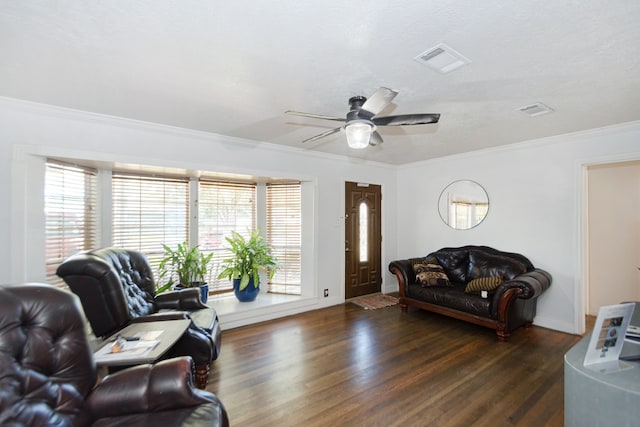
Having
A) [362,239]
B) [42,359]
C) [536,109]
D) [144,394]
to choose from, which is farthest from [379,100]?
[362,239]

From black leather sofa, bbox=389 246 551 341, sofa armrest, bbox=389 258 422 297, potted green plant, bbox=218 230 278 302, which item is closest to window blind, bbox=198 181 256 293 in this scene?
potted green plant, bbox=218 230 278 302

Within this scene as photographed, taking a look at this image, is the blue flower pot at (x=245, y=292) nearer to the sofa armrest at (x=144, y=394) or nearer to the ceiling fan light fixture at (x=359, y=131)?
the sofa armrest at (x=144, y=394)

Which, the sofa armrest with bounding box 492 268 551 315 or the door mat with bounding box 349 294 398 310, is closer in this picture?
the sofa armrest with bounding box 492 268 551 315

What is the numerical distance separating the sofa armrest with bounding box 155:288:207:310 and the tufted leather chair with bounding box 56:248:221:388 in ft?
0.08

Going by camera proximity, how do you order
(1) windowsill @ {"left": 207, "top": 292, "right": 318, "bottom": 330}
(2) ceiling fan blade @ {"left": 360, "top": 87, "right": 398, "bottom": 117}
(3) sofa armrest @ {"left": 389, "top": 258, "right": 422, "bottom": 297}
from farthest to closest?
(3) sofa armrest @ {"left": 389, "top": 258, "right": 422, "bottom": 297}
(1) windowsill @ {"left": 207, "top": 292, "right": 318, "bottom": 330}
(2) ceiling fan blade @ {"left": 360, "top": 87, "right": 398, "bottom": 117}

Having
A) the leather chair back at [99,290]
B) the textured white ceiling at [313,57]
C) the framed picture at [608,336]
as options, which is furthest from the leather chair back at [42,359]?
the framed picture at [608,336]

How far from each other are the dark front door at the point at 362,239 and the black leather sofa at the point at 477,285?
2.76 ft

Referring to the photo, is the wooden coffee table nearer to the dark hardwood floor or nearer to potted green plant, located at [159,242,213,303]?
the dark hardwood floor

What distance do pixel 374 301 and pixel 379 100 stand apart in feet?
12.9

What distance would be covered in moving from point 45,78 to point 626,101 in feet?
16.2

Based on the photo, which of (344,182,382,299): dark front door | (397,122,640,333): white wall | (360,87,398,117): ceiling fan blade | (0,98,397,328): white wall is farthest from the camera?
(344,182,382,299): dark front door

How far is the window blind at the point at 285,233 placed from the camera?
4824 mm

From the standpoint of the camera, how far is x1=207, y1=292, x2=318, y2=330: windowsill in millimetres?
3872

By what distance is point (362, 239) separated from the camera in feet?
17.8
